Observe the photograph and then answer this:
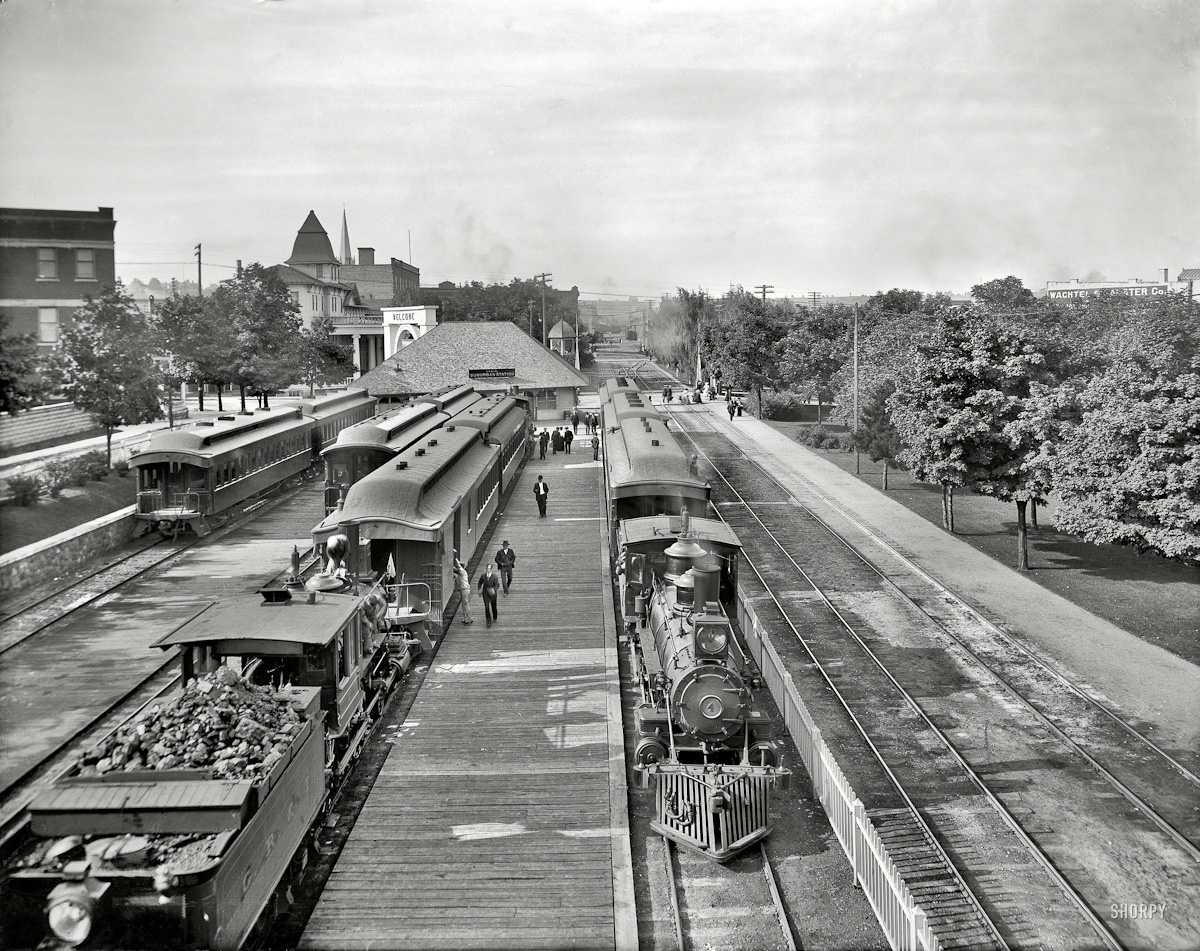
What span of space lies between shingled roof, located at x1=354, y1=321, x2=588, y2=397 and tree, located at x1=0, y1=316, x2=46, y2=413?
42624 mm

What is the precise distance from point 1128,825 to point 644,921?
7.17 metres

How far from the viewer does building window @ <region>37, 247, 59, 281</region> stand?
31094 millimetres

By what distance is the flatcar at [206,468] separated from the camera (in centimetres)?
2848

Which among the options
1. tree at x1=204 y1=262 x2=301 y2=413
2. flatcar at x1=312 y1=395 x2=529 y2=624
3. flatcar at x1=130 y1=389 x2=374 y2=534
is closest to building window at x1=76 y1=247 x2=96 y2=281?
flatcar at x1=130 y1=389 x2=374 y2=534

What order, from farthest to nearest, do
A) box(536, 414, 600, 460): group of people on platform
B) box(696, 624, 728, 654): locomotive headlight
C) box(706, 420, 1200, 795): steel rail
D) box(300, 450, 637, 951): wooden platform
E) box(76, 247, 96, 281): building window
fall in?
box(536, 414, 600, 460): group of people on platform → box(76, 247, 96, 281): building window → box(706, 420, 1200, 795): steel rail → box(696, 624, 728, 654): locomotive headlight → box(300, 450, 637, 951): wooden platform

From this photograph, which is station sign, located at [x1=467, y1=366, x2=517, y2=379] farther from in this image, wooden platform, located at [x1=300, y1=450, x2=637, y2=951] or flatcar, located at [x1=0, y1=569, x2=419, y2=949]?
flatcar, located at [x1=0, y1=569, x2=419, y2=949]

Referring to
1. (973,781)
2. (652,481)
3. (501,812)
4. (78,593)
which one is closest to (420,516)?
(652,481)

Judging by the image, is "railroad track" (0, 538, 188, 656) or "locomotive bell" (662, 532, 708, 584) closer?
"locomotive bell" (662, 532, 708, 584)

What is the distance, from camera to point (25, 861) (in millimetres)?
8094

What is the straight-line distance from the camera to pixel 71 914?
762 centimetres

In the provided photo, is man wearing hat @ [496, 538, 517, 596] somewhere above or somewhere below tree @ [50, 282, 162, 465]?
below

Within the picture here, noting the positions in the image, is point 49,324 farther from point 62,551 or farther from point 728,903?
point 728,903

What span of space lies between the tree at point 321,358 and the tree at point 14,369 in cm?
4184

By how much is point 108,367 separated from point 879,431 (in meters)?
29.3
